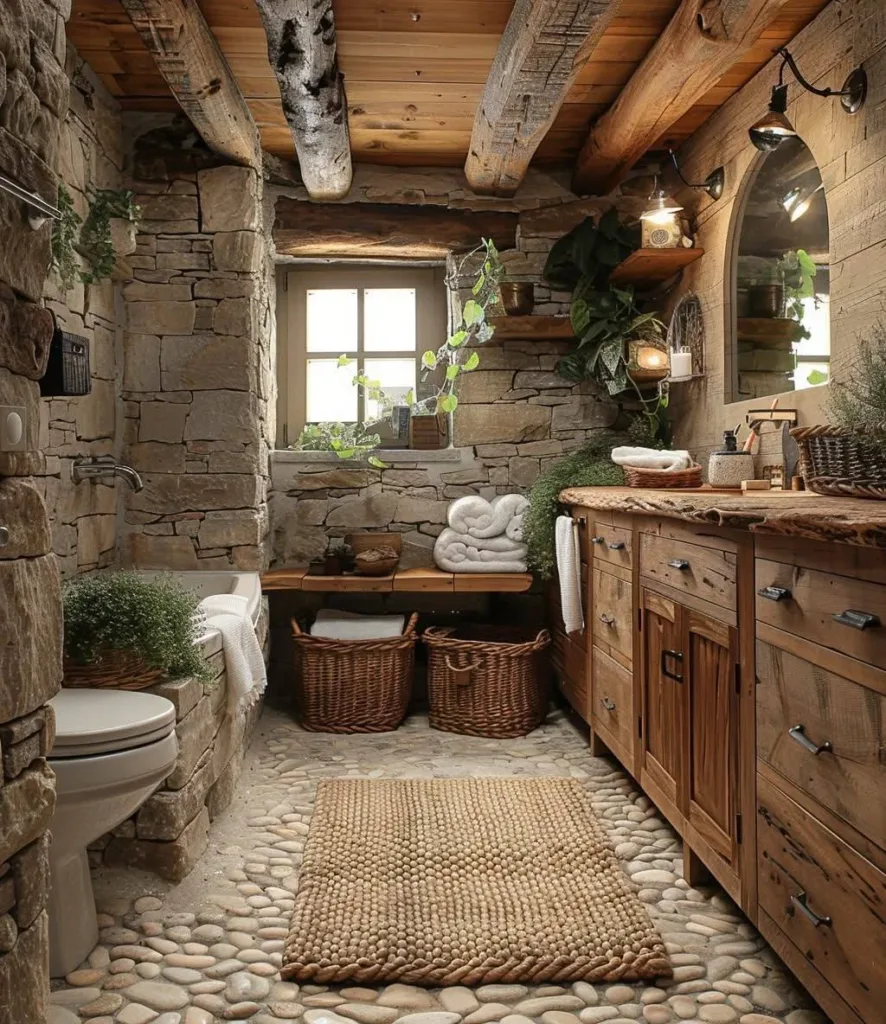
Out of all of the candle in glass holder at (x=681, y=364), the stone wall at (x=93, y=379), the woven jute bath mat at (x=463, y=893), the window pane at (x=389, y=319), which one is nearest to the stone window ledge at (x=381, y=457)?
the window pane at (x=389, y=319)

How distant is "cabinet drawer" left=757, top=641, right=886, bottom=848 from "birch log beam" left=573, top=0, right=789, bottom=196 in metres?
1.78

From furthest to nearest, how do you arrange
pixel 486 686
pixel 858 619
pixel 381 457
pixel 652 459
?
pixel 381 457 → pixel 486 686 → pixel 652 459 → pixel 858 619

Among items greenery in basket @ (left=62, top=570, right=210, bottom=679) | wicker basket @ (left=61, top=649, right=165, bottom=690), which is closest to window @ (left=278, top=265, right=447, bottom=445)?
greenery in basket @ (left=62, top=570, right=210, bottom=679)

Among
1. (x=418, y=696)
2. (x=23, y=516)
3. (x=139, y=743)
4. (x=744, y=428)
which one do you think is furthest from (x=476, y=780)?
(x=23, y=516)

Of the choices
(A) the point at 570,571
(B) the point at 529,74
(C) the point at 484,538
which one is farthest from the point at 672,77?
(C) the point at 484,538

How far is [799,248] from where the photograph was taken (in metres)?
2.84

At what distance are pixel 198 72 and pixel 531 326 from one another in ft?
5.83

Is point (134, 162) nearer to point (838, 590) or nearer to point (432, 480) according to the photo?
point (432, 480)

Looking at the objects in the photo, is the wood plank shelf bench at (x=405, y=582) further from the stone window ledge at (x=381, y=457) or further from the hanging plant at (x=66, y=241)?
the hanging plant at (x=66, y=241)

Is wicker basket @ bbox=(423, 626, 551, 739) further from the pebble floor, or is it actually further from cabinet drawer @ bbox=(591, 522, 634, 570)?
the pebble floor

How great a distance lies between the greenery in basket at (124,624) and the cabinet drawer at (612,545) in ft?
4.63

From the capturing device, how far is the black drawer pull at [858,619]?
133 centimetres

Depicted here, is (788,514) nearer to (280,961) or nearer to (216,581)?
(280,961)

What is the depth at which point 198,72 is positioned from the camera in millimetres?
2740
